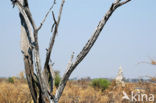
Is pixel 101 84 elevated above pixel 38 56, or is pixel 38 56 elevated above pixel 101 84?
pixel 101 84

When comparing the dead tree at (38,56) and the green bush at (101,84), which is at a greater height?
Answer: the green bush at (101,84)

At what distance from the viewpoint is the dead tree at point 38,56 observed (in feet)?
7.74

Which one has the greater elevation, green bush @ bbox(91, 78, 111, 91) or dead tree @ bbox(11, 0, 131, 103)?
green bush @ bbox(91, 78, 111, 91)

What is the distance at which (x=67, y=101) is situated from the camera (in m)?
6.36

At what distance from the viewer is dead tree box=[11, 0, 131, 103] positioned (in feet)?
7.74

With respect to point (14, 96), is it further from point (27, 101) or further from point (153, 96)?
point (153, 96)

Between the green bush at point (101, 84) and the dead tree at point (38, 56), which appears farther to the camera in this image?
the green bush at point (101, 84)

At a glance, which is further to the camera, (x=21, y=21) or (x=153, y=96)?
(x=153, y=96)

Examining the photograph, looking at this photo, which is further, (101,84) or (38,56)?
(101,84)

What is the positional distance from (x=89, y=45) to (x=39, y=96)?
0.71 meters

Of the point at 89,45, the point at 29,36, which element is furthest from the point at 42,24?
the point at 89,45

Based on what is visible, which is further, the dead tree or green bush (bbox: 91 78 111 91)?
green bush (bbox: 91 78 111 91)

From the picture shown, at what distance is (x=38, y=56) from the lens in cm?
243

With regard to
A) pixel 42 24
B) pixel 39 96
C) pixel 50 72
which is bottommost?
pixel 39 96
